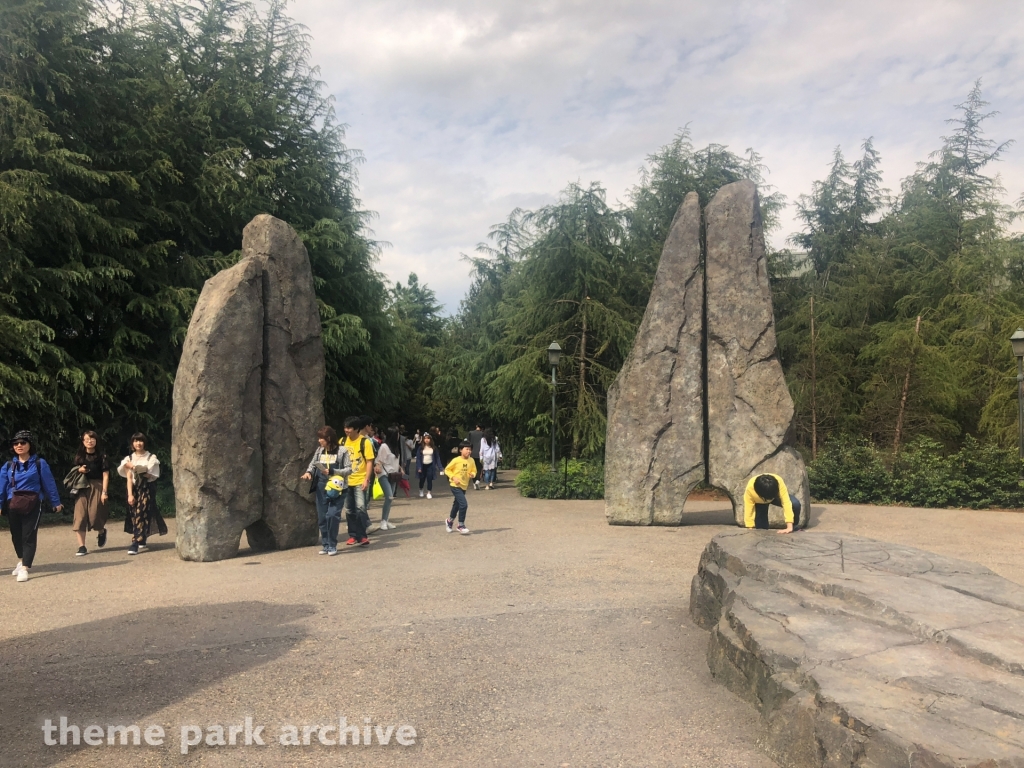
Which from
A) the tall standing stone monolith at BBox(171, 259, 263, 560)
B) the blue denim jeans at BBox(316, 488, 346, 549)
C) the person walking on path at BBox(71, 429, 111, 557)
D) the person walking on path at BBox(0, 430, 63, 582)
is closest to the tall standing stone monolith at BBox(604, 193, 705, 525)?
the blue denim jeans at BBox(316, 488, 346, 549)

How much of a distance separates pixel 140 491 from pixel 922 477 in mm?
15474

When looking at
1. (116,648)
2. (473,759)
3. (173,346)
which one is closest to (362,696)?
(473,759)

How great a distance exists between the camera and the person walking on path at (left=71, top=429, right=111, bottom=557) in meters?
10.4

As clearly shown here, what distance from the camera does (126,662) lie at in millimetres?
5574

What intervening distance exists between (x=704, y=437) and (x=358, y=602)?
735 centimetres


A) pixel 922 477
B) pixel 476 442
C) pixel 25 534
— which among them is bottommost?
pixel 922 477

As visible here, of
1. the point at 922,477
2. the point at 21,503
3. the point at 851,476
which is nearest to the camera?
the point at 21,503

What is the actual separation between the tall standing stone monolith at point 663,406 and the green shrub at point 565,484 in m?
4.72

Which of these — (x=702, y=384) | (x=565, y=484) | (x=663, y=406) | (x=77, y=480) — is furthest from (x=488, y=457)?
(x=77, y=480)

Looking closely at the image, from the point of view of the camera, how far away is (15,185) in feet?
44.8

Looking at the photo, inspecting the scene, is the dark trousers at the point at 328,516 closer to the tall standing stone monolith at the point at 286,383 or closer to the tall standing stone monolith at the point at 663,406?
the tall standing stone monolith at the point at 286,383

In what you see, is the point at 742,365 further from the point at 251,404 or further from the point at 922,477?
the point at 251,404

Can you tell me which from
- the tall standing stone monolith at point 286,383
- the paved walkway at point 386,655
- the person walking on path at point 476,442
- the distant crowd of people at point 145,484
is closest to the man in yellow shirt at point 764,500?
the paved walkway at point 386,655

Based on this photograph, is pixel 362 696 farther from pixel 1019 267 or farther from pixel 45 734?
pixel 1019 267
